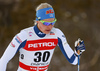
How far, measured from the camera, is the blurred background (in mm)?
15117

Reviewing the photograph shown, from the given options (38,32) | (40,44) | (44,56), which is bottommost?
(44,56)

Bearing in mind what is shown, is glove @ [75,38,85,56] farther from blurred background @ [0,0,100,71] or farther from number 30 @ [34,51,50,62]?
blurred background @ [0,0,100,71]

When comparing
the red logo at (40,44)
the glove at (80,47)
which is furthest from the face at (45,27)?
the glove at (80,47)

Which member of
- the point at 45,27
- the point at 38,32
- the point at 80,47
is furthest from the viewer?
the point at 80,47

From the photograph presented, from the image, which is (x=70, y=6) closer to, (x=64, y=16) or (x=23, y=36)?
(x=64, y=16)

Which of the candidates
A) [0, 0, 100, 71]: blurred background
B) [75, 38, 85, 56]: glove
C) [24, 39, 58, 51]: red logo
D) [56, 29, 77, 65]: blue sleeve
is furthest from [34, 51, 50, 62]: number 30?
[0, 0, 100, 71]: blurred background

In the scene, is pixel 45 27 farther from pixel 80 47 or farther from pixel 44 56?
pixel 80 47

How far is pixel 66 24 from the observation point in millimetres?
15586

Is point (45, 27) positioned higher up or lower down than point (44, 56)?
higher up

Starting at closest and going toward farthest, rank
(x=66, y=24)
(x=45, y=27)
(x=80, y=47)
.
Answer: (x=45, y=27) < (x=80, y=47) < (x=66, y=24)

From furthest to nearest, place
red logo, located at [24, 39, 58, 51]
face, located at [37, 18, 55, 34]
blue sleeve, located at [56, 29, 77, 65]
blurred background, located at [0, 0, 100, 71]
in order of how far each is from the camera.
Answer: blurred background, located at [0, 0, 100, 71], blue sleeve, located at [56, 29, 77, 65], red logo, located at [24, 39, 58, 51], face, located at [37, 18, 55, 34]

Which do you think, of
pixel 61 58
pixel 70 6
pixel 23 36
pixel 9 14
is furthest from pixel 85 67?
pixel 23 36

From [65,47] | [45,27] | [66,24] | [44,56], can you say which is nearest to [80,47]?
[65,47]

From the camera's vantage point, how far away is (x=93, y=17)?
15953 mm
